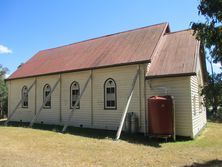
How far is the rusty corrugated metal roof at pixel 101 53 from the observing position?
16.8m

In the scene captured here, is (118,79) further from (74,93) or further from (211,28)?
(211,28)

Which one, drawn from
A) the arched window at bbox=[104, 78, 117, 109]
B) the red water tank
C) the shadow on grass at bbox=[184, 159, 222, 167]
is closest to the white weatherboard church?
the arched window at bbox=[104, 78, 117, 109]

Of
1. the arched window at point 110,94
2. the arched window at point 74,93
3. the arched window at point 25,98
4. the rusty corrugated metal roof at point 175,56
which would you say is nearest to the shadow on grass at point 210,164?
the rusty corrugated metal roof at point 175,56

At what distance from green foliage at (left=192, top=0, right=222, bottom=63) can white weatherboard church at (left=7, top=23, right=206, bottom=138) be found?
20.2ft

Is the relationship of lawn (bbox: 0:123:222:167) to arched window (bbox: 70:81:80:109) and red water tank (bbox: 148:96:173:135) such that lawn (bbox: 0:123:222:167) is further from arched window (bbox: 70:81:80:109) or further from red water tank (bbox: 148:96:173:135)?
arched window (bbox: 70:81:80:109)

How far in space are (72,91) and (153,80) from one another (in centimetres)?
683

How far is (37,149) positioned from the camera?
10797 millimetres

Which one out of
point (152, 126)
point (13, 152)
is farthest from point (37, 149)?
point (152, 126)

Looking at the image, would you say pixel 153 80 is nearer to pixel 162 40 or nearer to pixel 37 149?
pixel 162 40

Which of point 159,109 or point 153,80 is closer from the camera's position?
point 159,109

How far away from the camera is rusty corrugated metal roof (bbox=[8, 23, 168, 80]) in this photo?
16781 millimetres

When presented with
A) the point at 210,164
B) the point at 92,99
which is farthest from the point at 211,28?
the point at 92,99

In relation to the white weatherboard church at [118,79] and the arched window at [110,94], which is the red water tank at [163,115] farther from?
the arched window at [110,94]

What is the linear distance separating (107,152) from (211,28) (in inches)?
236
